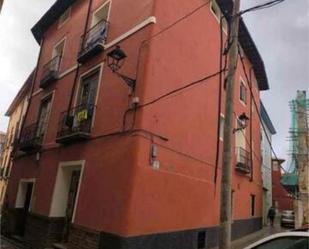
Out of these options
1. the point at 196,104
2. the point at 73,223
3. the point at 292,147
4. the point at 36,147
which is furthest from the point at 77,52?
the point at 292,147

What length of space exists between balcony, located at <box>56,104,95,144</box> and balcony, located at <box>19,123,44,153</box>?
216 centimetres

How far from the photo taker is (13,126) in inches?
942

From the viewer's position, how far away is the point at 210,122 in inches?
457

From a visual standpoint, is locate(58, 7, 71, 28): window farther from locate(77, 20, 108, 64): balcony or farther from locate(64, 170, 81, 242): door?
locate(64, 170, 81, 242): door

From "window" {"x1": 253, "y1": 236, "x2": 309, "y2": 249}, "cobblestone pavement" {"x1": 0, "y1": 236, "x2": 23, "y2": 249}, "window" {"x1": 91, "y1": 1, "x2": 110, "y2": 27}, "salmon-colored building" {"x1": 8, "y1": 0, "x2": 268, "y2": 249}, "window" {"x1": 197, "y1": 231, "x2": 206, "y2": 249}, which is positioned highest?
"window" {"x1": 91, "y1": 1, "x2": 110, "y2": 27}

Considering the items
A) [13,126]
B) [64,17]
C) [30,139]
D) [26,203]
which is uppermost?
[64,17]

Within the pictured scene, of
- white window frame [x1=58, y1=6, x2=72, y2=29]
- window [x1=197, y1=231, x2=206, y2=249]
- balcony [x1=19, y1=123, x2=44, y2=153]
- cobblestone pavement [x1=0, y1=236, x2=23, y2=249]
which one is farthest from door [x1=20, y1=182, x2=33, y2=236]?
white window frame [x1=58, y1=6, x2=72, y2=29]

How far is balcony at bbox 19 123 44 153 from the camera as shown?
12.7m

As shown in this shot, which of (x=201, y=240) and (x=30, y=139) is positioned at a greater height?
(x=30, y=139)

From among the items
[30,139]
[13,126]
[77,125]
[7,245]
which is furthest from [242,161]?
[13,126]

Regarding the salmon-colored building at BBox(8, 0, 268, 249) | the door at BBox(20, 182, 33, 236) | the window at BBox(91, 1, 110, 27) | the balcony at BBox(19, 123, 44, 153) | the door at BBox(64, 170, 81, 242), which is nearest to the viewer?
the salmon-colored building at BBox(8, 0, 268, 249)

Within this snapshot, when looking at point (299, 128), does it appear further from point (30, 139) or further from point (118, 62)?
point (30, 139)

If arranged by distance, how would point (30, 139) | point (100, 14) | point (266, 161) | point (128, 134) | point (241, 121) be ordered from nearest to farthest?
1. point (128, 134)
2. point (100, 14)
3. point (30, 139)
4. point (241, 121)
5. point (266, 161)

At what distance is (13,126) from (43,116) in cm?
1169
